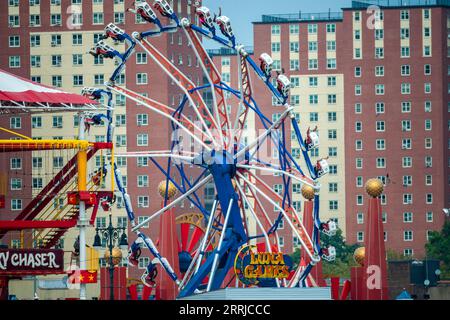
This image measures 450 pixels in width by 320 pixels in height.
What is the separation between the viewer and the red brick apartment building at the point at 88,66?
164875 mm

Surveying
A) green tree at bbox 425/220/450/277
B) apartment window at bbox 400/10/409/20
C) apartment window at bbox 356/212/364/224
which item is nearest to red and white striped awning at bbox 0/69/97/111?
green tree at bbox 425/220/450/277

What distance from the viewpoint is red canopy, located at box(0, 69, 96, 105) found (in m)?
86.1

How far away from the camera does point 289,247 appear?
7470 inches

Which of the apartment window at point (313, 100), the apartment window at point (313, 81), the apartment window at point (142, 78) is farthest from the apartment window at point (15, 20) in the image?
the apartment window at point (313, 100)

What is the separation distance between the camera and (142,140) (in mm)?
165875

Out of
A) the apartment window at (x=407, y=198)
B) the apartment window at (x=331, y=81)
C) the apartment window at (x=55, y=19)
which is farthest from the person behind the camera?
the apartment window at (x=331, y=81)

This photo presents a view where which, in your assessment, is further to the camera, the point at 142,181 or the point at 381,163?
the point at 381,163

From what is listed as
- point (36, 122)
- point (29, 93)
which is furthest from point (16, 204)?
point (29, 93)

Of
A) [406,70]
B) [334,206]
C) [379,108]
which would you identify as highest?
[406,70]

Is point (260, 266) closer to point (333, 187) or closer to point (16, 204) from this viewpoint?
point (16, 204)

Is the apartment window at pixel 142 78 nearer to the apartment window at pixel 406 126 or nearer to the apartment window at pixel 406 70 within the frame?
the apartment window at pixel 406 126

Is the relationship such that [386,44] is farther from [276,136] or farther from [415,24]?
[276,136]

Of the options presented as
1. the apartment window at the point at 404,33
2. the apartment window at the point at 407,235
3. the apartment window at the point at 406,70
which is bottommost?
the apartment window at the point at 407,235

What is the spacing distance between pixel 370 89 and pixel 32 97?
114304 millimetres
